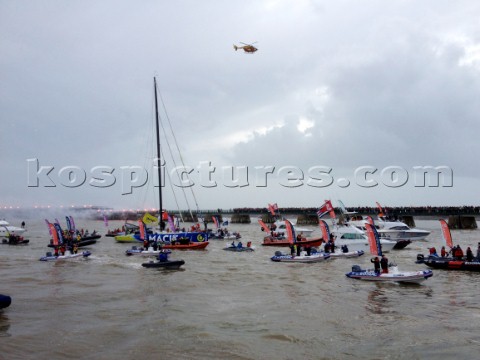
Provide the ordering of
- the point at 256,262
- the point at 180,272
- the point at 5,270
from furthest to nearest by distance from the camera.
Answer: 1. the point at 256,262
2. the point at 5,270
3. the point at 180,272

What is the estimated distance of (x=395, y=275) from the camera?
25.7 metres

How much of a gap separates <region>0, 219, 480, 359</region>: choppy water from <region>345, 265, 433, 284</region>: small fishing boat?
1.48 feet

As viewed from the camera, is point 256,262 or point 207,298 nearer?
point 207,298

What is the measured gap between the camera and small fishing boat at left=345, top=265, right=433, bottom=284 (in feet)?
82.9

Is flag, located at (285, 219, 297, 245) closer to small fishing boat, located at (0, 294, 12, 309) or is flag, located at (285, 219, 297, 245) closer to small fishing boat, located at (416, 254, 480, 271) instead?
small fishing boat, located at (416, 254, 480, 271)

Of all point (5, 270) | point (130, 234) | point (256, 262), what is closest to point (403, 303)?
point (256, 262)

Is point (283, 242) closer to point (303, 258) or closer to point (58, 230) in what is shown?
point (303, 258)

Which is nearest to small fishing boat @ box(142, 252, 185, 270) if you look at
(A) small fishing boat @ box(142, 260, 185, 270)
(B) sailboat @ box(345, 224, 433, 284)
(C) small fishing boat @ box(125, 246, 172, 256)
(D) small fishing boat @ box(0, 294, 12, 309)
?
(A) small fishing boat @ box(142, 260, 185, 270)

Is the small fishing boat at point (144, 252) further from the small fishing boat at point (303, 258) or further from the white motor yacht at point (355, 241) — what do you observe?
the white motor yacht at point (355, 241)

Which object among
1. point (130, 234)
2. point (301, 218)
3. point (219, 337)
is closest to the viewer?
point (219, 337)

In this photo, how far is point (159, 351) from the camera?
14.6m

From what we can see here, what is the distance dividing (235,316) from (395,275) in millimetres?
11847

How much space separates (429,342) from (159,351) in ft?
32.4

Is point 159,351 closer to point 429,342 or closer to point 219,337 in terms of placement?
point 219,337
